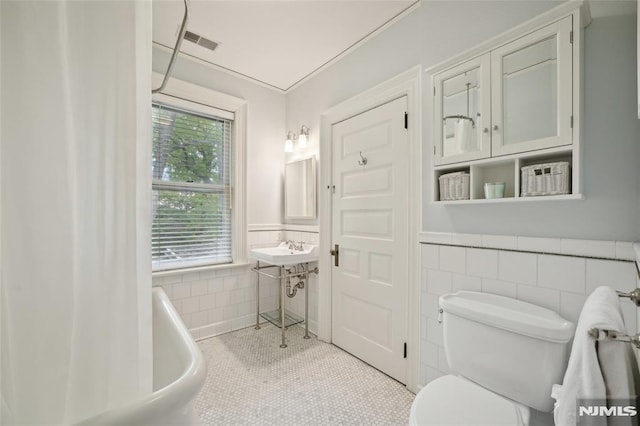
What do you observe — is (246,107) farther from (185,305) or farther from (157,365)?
(157,365)

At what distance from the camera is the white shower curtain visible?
0.46 metres

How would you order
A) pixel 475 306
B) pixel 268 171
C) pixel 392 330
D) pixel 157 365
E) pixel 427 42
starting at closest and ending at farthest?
pixel 157 365 < pixel 475 306 < pixel 427 42 < pixel 392 330 < pixel 268 171

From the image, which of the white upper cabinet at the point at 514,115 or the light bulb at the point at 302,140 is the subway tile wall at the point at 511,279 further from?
the light bulb at the point at 302,140

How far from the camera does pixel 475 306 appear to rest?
124 cm

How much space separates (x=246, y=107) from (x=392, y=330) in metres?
2.46

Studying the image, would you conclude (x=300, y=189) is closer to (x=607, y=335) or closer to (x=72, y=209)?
(x=72, y=209)

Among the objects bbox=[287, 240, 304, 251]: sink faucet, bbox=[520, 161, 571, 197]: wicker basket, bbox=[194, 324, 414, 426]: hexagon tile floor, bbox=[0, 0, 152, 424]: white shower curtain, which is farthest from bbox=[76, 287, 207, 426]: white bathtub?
bbox=[287, 240, 304, 251]: sink faucet

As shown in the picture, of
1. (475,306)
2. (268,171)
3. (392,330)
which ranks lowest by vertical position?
(392,330)

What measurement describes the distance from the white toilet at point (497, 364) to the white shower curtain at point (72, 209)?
3.42 feet

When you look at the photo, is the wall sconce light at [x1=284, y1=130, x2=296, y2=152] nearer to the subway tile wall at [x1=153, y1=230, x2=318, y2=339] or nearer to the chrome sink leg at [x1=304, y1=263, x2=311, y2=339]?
the subway tile wall at [x1=153, y1=230, x2=318, y2=339]

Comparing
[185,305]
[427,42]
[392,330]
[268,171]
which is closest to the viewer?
[427,42]

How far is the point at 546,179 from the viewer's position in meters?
1.14

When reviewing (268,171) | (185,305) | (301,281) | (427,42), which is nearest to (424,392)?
(301,281)

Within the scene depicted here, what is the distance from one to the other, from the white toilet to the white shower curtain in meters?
1.04
